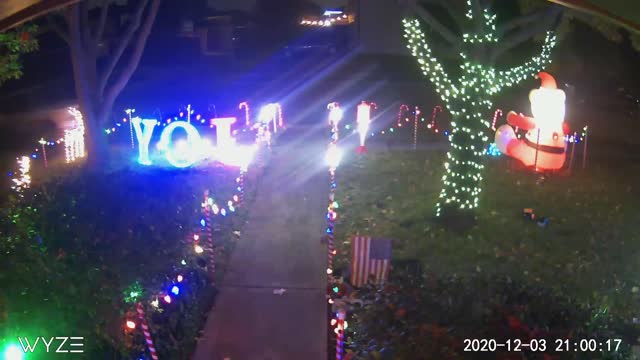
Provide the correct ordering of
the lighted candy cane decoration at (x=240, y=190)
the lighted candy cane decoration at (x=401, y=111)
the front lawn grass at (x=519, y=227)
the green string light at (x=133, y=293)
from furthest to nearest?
1. the lighted candy cane decoration at (x=401, y=111)
2. the lighted candy cane decoration at (x=240, y=190)
3. the front lawn grass at (x=519, y=227)
4. the green string light at (x=133, y=293)

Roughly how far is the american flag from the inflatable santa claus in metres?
7.61

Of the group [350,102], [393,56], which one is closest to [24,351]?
[350,102]

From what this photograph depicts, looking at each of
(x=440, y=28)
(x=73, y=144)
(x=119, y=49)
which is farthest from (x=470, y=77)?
(x=73, y=144)

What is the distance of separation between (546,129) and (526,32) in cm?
402

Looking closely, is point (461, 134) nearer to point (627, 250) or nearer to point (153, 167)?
point (627, 250)

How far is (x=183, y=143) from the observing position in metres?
14.6

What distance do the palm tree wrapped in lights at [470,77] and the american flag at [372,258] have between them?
3.01 meters

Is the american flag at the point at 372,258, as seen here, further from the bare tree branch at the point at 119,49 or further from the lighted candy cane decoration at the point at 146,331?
the bare tree branch at the point at 119,49

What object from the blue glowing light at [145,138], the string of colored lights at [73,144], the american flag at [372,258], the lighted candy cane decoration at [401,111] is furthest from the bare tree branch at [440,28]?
the lighted candy cane decoration at [401,111]

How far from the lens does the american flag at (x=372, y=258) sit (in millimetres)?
7824

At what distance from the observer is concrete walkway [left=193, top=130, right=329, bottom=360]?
21.0ft

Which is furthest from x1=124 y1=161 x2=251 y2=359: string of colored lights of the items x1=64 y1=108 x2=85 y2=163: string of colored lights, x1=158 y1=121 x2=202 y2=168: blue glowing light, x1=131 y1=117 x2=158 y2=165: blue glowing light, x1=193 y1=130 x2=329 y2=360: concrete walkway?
x1=64 y1=108 x2=85 y2=163: string of colored lights

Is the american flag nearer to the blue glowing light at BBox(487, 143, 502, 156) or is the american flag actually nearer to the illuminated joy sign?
the illuminated joy sign

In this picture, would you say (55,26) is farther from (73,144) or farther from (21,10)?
(21,10)
